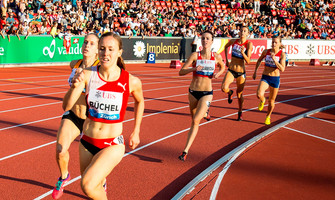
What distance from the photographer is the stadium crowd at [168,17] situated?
68.6ft

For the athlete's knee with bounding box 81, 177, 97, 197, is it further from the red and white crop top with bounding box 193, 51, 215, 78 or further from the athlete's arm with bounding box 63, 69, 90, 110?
the red and white crop top with bounding box 193, 51, 215, 78

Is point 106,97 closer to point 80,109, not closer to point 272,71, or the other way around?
point 80,109

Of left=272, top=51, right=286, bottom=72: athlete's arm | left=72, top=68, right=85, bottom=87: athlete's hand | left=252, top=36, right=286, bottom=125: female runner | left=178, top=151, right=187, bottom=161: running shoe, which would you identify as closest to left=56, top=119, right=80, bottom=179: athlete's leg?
left=72, top=68, right=85, bottom=87: athlete's hand

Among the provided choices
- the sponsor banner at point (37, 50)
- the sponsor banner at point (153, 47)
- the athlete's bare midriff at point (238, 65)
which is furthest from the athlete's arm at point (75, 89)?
the sponsor banner at point (153, 47)

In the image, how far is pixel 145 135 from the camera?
7832mm

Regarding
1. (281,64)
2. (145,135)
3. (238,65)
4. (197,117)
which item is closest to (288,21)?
(238,65)

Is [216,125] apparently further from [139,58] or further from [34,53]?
[139,58]

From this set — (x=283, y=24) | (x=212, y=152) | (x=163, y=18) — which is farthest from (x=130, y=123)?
(x=283, y=24)

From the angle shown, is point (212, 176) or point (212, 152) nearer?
point (212, 176)

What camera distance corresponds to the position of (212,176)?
554 centimetres

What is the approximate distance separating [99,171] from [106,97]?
68 cm

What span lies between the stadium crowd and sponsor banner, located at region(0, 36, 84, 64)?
43 centimetres

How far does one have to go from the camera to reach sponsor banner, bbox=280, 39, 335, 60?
29125mm

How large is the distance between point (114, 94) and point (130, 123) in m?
5.39
